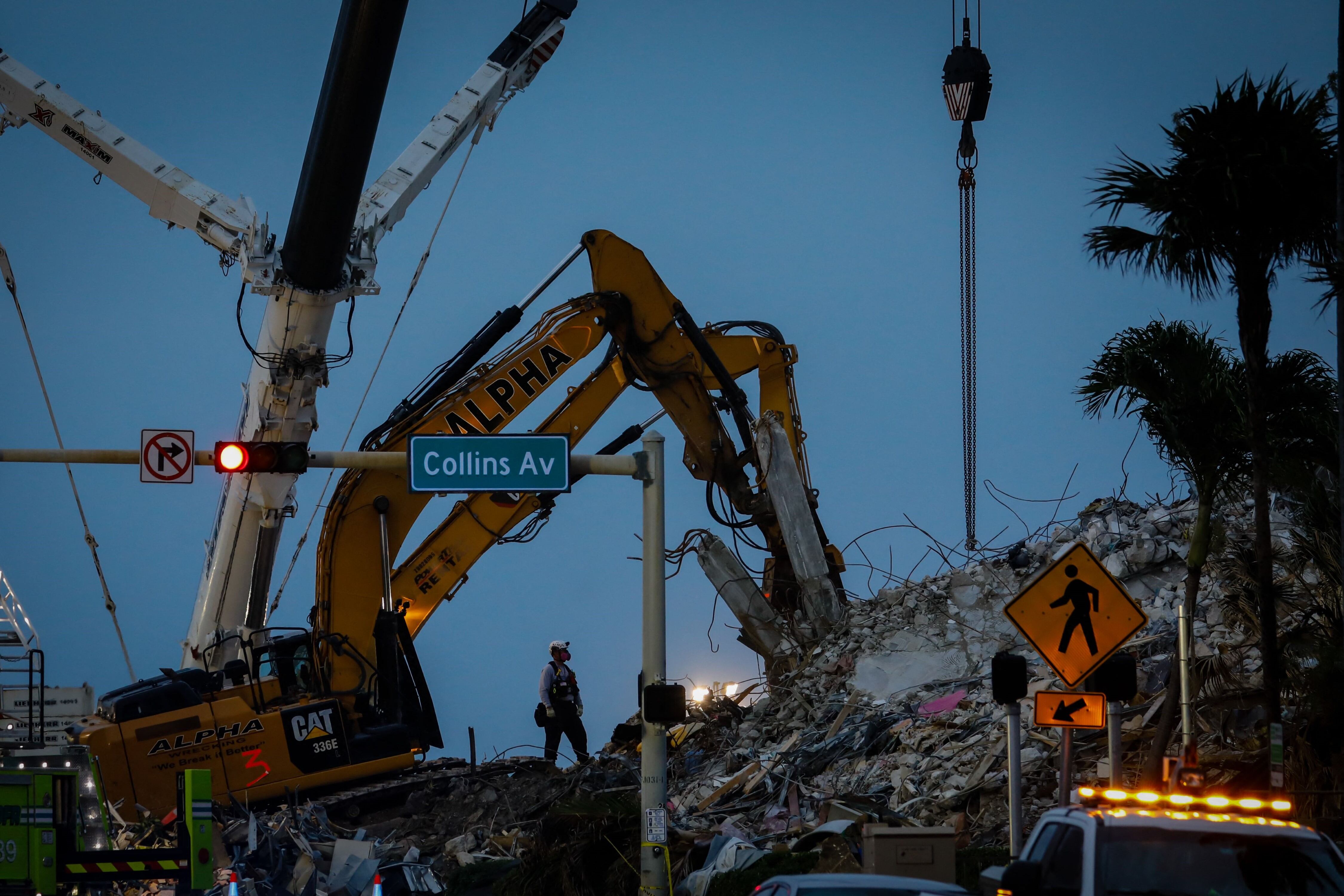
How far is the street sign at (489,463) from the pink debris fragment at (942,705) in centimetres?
609

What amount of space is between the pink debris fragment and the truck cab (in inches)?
385

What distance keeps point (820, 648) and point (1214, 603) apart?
6069 mm

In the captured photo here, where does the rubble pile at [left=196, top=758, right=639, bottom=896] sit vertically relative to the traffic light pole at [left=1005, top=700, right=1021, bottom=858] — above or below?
below

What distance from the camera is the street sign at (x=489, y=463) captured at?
14500 millimetres

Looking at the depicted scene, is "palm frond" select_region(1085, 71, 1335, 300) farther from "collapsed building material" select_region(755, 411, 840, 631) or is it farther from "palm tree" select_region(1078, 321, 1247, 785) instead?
"collapsed building material" select_region(755, 411, 840, 631)

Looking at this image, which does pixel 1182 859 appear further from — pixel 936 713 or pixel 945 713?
pixel 936 713

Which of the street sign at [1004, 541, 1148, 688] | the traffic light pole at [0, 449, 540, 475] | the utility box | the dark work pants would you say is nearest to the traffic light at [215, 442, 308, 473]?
the traffic light pole at [0, 449, 540, 475]

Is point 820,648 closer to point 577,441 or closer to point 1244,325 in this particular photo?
point 577,441

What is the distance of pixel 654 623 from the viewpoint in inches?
574

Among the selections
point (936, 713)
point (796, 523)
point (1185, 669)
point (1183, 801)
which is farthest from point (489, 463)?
point (796, 523)

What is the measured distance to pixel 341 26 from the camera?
62.3 ft

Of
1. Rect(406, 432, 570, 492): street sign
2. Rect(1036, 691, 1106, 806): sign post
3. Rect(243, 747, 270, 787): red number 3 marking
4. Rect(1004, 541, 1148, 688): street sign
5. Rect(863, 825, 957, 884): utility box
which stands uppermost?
Rect(406, 432, 570, 492): street sign

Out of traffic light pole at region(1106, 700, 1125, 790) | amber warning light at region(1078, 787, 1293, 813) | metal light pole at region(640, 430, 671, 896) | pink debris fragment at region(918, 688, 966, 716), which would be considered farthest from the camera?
pink debris fragment at region(918, 688, 966, 716)

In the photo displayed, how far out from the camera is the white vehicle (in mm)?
7891
